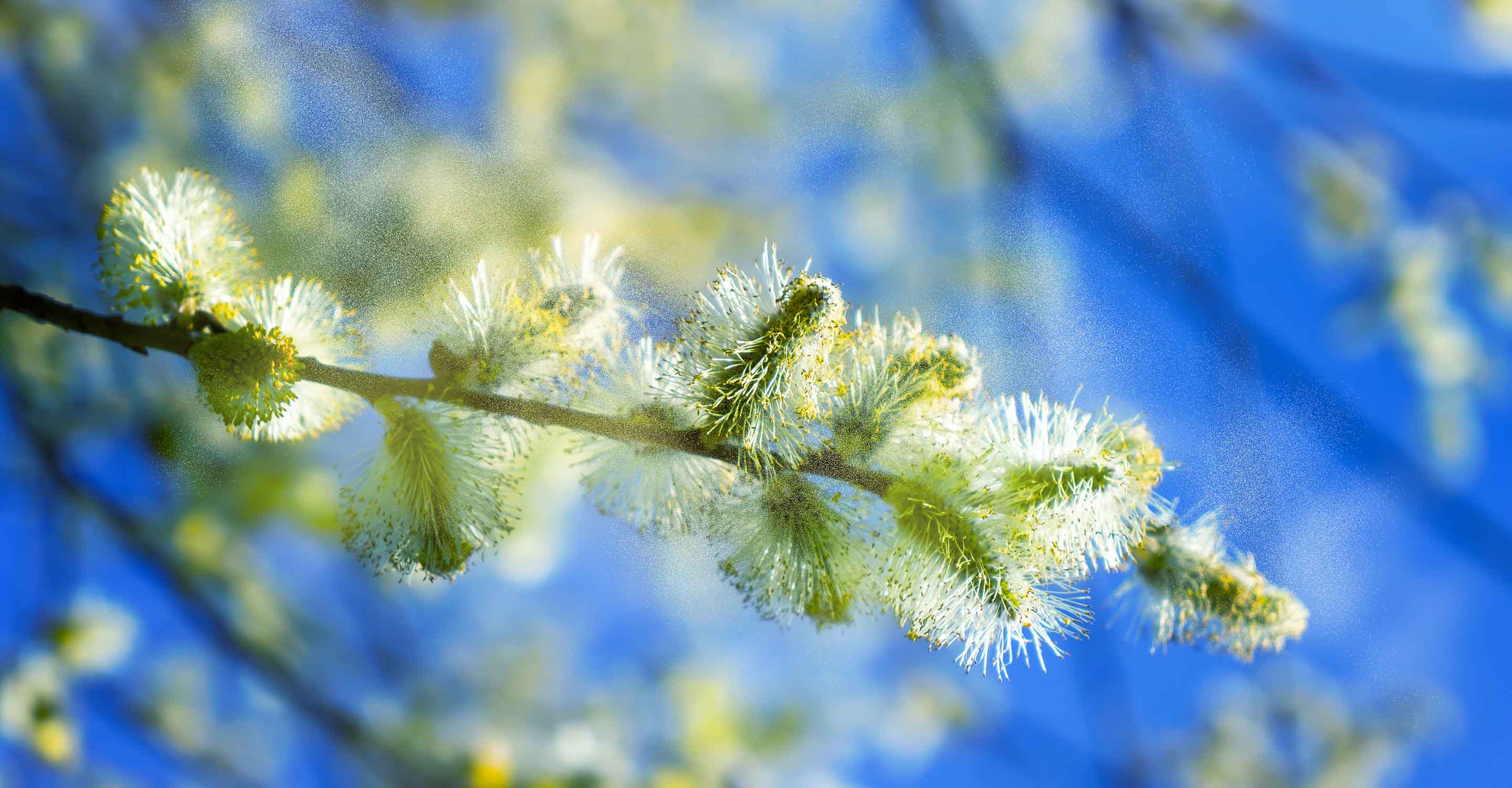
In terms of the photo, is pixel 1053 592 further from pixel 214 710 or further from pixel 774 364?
pixel 214 710

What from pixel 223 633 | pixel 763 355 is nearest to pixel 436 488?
pixel 763 355

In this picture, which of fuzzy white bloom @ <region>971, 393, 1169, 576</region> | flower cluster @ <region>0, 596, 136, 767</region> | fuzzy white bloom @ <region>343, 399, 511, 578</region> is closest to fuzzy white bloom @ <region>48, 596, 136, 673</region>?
flower cluster @ <region>0, 596, 136, 767</region>

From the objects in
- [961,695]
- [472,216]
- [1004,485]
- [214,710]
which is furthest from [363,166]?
[961,695]

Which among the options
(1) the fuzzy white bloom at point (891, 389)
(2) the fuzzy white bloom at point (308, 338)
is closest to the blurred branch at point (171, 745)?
(2) the fuzzy white bloom at point (308, 338)

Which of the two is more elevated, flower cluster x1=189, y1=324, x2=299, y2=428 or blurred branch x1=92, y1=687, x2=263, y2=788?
flower cluster x1=189, y1=324, x2=299, y2=428

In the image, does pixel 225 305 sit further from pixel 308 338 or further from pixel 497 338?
pixel 497 338

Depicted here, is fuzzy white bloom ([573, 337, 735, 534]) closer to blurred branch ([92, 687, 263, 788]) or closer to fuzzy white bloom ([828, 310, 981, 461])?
fuzzy white bloom ([828, 310, 981, 461])
